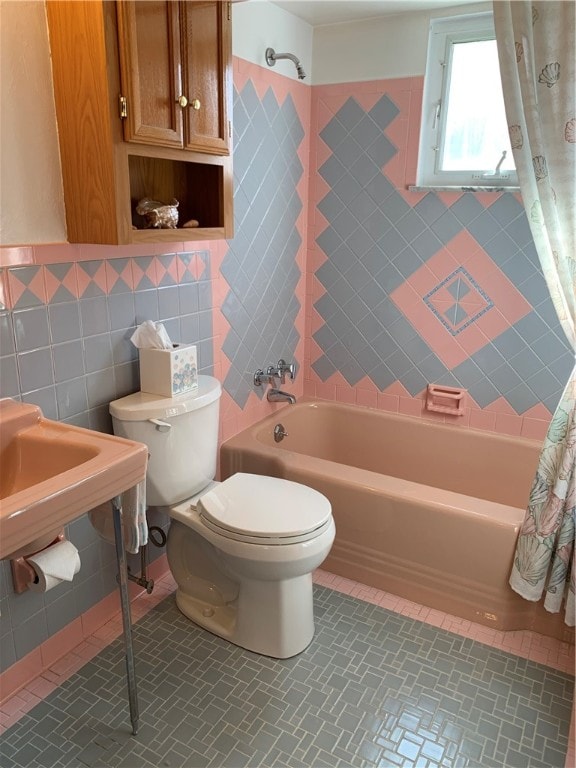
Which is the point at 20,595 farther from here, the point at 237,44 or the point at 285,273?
the point at 237,44

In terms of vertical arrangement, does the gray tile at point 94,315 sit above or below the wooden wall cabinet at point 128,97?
below

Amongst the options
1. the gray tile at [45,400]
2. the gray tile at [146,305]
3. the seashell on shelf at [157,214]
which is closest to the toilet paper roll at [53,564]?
the gray tile at [45,400]

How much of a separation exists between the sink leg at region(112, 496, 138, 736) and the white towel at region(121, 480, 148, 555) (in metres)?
0.04

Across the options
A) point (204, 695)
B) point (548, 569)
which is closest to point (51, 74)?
point (204, 695)

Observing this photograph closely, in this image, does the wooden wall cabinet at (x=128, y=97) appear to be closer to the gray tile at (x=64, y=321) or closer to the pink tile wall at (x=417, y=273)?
the gray tile at (x=64, y=321)

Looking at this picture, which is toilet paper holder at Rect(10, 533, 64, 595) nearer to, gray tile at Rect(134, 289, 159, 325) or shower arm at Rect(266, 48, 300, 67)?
gray tile at Rect(134, 289, 159, 325)

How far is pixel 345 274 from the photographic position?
286cm

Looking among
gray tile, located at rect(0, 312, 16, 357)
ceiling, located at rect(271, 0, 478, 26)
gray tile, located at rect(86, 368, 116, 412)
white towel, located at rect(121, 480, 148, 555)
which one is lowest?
white towel, located at rect(121, 480, 148, 555)

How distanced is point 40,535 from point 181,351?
823mm

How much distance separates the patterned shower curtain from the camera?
180 centimetres

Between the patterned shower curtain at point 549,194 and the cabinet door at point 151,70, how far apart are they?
41.4 inches

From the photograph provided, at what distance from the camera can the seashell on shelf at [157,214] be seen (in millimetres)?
1793

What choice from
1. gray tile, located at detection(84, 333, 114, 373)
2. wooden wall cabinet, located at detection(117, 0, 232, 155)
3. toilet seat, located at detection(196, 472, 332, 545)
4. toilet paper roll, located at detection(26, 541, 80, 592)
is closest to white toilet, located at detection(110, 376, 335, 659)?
toilet seat, located at detection(196, 472, 332, 545)

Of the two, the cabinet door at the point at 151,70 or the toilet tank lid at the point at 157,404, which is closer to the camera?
the cabinet door at the point at 151,70
